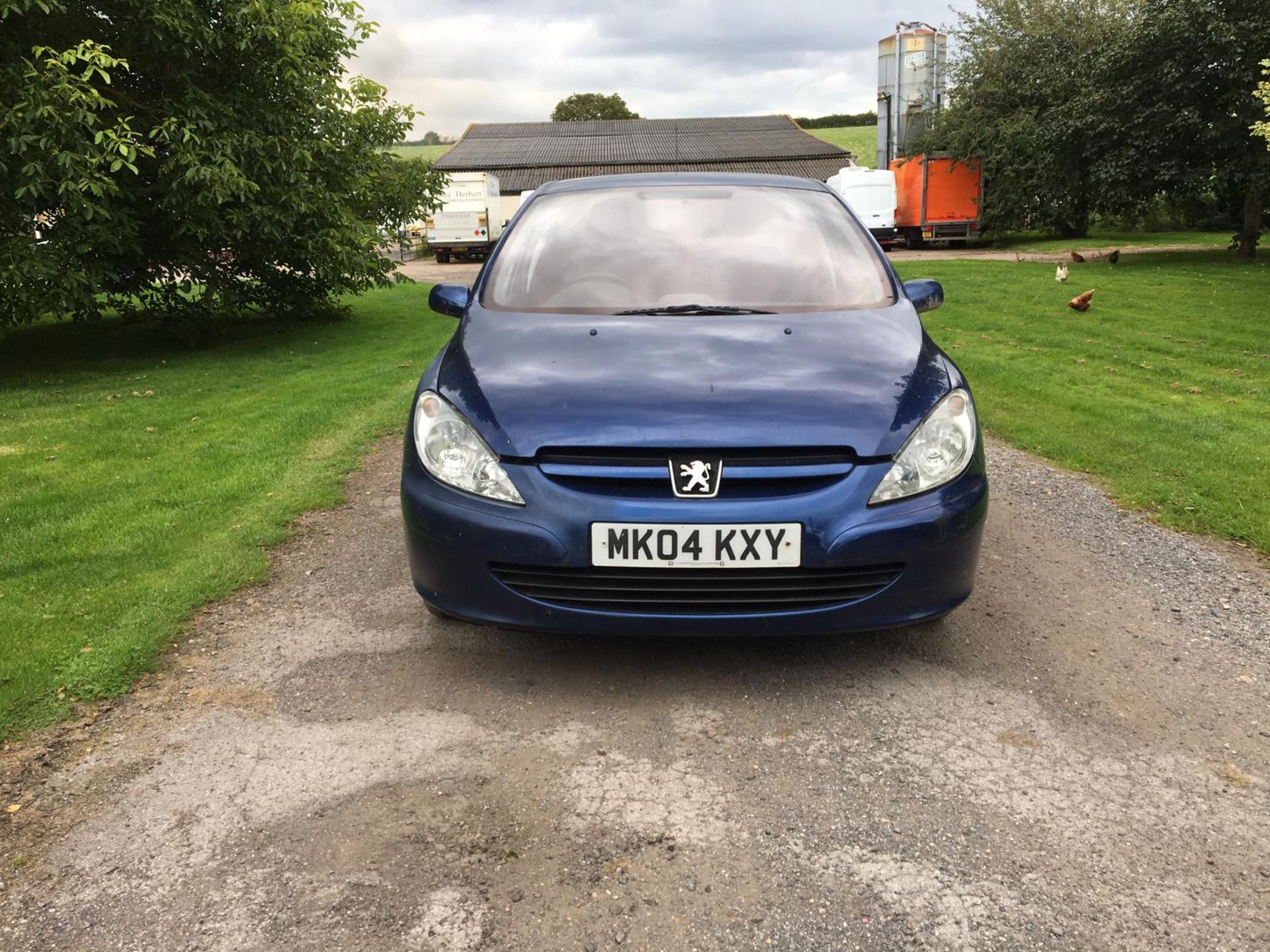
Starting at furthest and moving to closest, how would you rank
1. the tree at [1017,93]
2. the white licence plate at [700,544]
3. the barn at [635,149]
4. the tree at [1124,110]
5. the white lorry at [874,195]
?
the barn at [635,149] → the white lorry at [874,195] → the tree at [1017,93] → the tree at [1124,110] → the white licence plate at [700,544]

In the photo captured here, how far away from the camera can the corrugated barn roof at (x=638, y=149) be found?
48062mm

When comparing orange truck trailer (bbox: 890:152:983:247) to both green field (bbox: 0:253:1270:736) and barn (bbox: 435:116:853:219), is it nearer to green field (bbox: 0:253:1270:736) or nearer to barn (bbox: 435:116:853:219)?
barn (bbox: 435:116:853:219)

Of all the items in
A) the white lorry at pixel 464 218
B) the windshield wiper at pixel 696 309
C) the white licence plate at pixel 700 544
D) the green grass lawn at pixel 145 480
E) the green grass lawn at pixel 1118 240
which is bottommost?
the green grass lawn at pixel 145 480

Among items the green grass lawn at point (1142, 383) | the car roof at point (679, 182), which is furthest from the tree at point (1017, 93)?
the car roof at point (679, 182)

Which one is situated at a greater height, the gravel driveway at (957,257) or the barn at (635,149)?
the barn at (635,149)

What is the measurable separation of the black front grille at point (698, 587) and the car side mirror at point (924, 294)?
1628 mm

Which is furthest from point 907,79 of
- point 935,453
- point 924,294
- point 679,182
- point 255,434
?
point 935,453

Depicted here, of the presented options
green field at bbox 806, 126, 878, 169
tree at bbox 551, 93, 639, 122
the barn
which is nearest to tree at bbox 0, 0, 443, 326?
the barn

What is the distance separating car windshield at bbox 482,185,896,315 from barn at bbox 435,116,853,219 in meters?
40.1

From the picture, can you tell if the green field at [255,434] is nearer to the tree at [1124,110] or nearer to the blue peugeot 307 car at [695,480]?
the blue peugeot 307 car at [695,480]

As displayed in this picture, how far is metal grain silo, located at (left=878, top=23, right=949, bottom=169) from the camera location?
36188 mm

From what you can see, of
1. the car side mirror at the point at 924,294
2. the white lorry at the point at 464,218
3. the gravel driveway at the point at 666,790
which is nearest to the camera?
the gravel driveway at the point at 666,790

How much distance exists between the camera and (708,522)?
2660 millimetres

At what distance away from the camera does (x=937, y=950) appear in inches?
73.7
